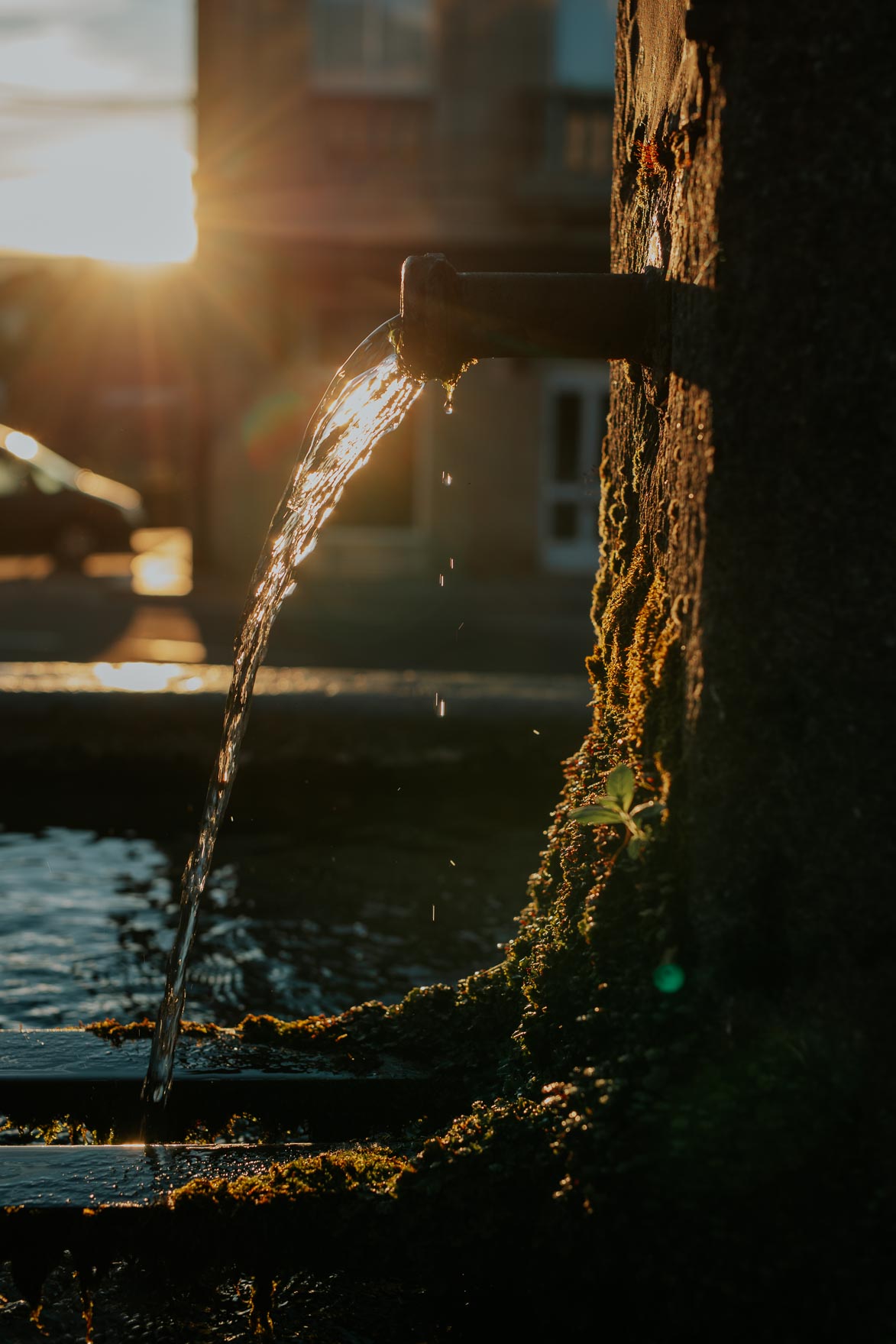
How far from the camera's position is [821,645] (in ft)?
4.59

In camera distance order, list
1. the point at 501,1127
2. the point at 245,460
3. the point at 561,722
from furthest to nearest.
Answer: the point at 245,460 < the point at 561,722 < the point at 501,1127

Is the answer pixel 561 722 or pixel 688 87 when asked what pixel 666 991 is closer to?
pixel 688 87

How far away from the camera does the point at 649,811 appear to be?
1.60m

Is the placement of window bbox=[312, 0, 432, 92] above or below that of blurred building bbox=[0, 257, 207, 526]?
above

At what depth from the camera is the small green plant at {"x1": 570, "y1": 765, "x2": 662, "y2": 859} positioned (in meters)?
1.60

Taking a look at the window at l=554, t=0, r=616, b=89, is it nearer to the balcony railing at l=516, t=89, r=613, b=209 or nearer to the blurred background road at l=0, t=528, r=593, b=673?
the balcony railing at l=516, t=89, r=613, b=209

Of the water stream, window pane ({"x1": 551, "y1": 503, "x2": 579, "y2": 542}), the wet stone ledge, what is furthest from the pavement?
the wet stone ledge

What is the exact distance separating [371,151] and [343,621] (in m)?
6.23

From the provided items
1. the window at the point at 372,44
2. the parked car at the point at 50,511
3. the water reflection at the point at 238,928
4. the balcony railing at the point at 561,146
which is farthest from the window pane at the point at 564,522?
the water reflection at the point at 238,928

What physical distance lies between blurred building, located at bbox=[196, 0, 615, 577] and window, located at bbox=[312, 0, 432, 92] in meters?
0.02

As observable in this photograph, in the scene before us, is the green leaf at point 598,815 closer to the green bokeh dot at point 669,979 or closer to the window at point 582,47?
the green bokeh dot at point 669,979

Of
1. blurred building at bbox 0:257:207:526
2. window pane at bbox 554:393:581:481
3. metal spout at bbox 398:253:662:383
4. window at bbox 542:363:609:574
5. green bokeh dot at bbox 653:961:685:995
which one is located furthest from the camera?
blurred building at bbox 0:257:207:526

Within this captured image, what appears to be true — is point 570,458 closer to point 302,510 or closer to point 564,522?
point 564,522

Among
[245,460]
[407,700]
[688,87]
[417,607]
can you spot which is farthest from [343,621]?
[688,87]
